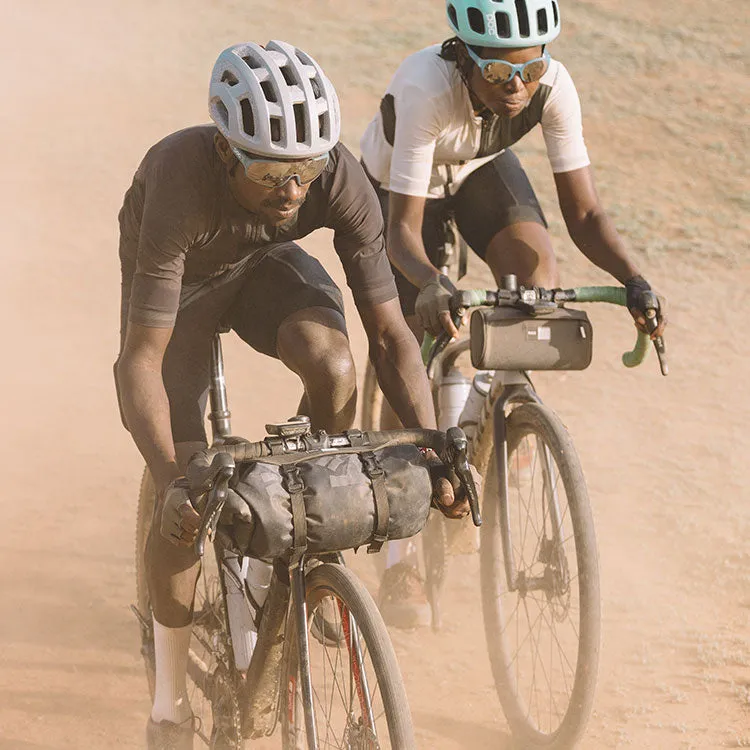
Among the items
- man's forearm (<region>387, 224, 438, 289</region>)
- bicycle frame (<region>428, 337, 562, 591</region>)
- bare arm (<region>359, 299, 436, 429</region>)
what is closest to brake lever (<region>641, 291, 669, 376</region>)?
bicycle frame (<region>428, 337, 562, 591</region>)

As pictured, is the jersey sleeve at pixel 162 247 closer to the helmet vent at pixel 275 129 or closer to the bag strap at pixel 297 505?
the helmet vent at pixel 275 129

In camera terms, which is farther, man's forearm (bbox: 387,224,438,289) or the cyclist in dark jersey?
man's forearm (bbox: 387,224,438,289)

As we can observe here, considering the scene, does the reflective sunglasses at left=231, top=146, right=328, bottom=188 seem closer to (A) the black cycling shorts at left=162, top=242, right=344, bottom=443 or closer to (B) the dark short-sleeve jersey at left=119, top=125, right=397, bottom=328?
(B) the dark short-sleeve jersey at left=119, top=125, right=397, bottom=328

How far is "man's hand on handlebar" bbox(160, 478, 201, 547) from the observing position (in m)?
2.87

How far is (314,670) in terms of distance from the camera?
12.7 ft

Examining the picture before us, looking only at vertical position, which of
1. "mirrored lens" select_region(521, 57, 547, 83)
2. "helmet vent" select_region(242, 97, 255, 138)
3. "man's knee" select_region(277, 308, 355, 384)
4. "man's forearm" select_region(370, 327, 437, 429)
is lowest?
"man's forearm" select_region(370, 327, 437, 429)

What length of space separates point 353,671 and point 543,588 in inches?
55.1

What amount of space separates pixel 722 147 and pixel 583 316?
1107cm

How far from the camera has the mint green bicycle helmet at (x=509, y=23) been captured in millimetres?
4395

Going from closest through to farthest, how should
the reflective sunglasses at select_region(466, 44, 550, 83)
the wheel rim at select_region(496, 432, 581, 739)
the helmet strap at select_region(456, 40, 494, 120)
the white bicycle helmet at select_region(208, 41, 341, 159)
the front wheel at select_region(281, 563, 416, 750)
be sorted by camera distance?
1. the front wheel at select_region(281, 563, 416, 750)
2. the white bicycle helmet at select_region(208, 41, 341, 159)
3. the wheel rim at select_region(496, 432, 581, 739)
4. the reflective sunglasses at select_region(466, 44, 550, 83)
5. the helmet strap at select_region(456, 40, 494, 120)

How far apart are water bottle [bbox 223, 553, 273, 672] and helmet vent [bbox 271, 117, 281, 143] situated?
1339 mm

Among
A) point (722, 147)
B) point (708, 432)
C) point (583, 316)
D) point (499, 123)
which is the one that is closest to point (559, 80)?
point (499, 123)

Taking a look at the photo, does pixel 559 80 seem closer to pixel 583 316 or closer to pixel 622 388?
pixel 583 316

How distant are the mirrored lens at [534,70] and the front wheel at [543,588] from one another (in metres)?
1.21
